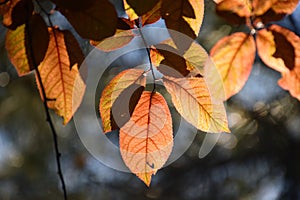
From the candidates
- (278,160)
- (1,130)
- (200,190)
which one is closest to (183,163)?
(200,190)

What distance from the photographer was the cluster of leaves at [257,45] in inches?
15.9

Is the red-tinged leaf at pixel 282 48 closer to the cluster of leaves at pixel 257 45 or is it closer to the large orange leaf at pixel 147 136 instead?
the cluster of leaves at pixel 257 45

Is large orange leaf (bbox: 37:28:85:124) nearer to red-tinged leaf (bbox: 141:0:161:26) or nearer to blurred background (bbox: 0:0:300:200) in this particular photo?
red-tinged leaf (bbox: 141:0:161:26)

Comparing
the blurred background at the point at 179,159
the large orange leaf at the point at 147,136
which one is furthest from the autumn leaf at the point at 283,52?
the blurred background at the point at 179,159

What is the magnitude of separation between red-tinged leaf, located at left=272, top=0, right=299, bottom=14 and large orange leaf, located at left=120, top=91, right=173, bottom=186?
0.47ft

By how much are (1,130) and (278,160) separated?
1370 mm

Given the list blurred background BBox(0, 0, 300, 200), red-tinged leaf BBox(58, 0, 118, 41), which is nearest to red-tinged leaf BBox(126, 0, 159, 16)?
red-tinged leaf BBox(58, 0, 118, 41)

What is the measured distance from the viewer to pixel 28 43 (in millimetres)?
443

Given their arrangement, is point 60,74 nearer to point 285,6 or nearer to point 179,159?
point 285,6

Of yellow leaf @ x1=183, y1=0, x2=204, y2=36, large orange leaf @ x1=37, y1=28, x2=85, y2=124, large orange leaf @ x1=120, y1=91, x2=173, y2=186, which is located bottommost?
large orange leaf @ x1=120, y1=91, x2=173, y2=186

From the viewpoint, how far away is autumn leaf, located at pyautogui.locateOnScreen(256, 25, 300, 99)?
0.41m

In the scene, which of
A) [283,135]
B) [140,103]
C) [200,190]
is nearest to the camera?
[140,103]

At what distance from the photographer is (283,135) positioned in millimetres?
2334

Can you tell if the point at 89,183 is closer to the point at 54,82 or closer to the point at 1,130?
the point at 1,130
